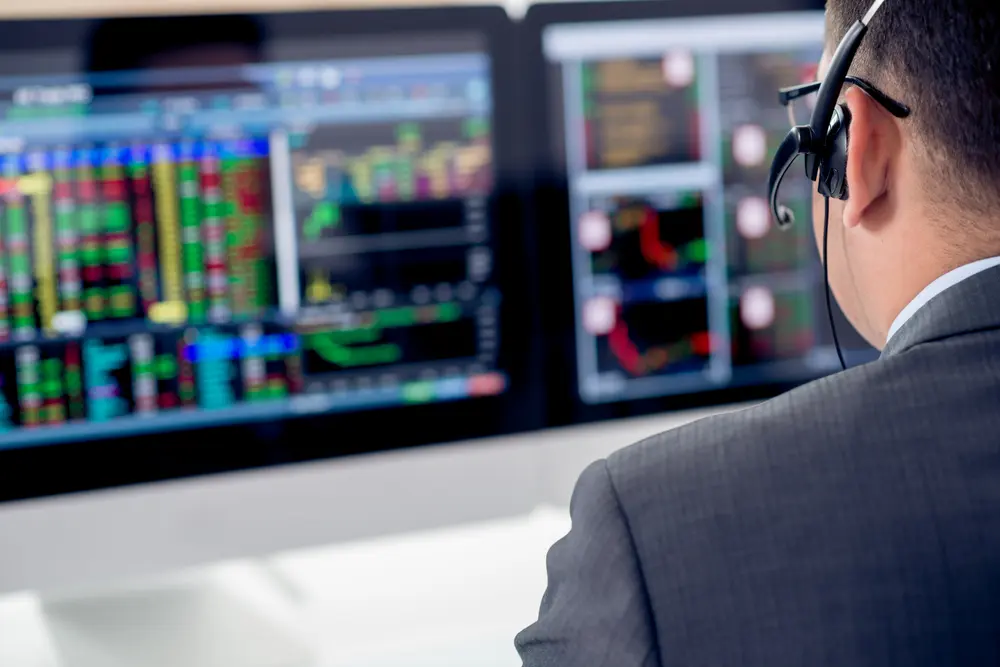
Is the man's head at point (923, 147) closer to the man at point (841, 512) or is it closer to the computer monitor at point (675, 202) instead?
the man at point (841, 512)

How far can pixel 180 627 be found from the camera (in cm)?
105

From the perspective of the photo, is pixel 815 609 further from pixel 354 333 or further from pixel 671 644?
pixel 354 333

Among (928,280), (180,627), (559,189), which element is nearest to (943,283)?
(928,280)

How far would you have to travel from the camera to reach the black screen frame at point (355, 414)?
3.18 ft

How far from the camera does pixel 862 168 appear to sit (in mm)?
615

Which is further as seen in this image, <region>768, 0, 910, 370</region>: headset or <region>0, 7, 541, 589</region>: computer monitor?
<region>0, 7, 541, 589</region>: computer monitor

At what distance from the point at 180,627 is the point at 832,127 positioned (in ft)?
2.45

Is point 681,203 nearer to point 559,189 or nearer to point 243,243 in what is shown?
point 559,189

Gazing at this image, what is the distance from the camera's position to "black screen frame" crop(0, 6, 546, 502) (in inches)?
38.1

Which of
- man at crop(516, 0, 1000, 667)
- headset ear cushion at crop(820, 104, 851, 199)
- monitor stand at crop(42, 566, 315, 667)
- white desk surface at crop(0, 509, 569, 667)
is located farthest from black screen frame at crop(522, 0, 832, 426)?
man at crop(516, 0, 1000, 667)

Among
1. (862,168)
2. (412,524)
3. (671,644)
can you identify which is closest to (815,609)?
(671,644)

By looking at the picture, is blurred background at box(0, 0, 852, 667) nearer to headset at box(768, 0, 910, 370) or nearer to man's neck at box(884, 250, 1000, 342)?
headset at box(768, 0, 910, 370)

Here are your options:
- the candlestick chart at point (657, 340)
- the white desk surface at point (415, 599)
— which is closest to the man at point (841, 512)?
the white desk surface at point (415, 599)

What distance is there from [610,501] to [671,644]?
69 millimetres
